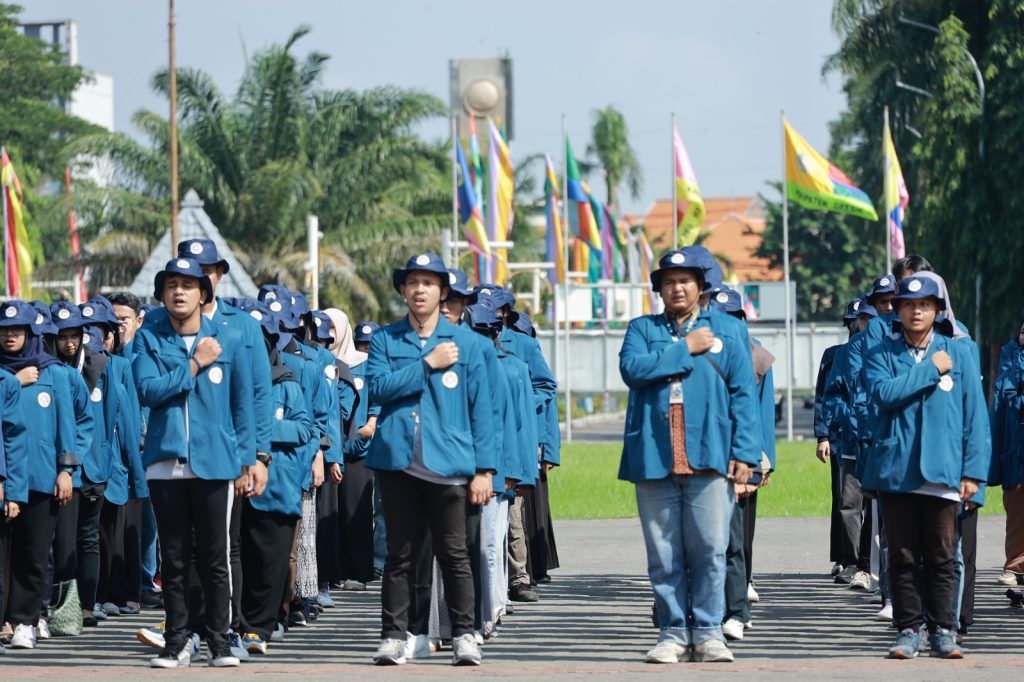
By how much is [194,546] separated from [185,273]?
1364mm

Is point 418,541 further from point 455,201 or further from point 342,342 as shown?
point 455,201

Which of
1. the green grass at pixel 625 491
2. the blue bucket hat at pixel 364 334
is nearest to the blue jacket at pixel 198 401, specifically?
the blue bucket hat at pixel 364 334

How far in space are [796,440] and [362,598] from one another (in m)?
30.3

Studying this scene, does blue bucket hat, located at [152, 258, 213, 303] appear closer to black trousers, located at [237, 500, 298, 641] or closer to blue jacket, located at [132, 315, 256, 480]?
blue jacket, located at [132, 315, 256, 480]

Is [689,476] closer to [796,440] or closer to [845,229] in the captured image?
[796,440]

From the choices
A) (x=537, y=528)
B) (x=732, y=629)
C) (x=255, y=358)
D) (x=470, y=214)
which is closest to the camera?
(x=255, y=358)

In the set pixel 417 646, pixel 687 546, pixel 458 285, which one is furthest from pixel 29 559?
pixel 687 546

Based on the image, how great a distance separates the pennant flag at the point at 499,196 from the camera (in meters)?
41.0

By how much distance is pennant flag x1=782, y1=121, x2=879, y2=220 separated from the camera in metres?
36.4

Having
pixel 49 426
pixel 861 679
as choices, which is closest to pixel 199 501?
pixel 49 426

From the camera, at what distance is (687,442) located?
31.8 ft

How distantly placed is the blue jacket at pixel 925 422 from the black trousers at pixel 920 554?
0.15 metres

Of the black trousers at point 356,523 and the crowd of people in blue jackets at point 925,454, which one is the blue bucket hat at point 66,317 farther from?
the crowd of people in blue jackets at point 925,454

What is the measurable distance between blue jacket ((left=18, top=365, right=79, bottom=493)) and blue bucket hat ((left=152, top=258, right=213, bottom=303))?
4.62ft
